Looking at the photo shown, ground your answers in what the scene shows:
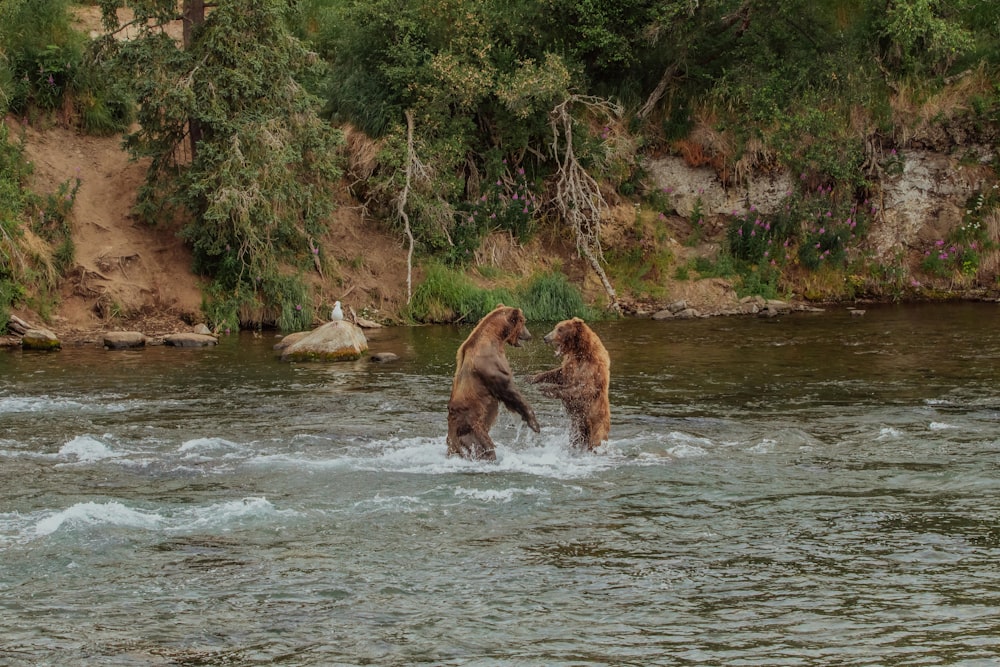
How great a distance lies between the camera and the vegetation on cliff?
65.0 feet

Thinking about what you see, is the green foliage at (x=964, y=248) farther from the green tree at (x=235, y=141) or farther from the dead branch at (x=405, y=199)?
the green tree at (x=235, y=141)

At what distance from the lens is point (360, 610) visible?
662 cm

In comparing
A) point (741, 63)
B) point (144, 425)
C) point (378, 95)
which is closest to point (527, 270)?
point (378, 95)

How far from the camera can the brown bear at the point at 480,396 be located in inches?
390

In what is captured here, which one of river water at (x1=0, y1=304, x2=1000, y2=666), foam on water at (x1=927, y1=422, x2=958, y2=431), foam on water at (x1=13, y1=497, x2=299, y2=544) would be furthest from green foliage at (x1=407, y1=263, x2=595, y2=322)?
foam on water at (x1=13, y1=497, x2=299, y2=544)

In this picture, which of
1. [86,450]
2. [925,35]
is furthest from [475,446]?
[925,35]

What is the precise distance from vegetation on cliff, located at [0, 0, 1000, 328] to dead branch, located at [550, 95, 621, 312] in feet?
0.26

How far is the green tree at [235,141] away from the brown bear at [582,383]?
31.8 ft

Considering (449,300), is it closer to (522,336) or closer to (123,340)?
(123,340)

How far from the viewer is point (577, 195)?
2303 centimetres

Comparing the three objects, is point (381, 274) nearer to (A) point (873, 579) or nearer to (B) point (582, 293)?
(B) point (582, 293)

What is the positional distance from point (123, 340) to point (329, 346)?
3.33 m

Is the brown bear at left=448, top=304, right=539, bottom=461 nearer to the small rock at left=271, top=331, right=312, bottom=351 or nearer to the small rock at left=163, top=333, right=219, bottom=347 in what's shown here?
the small rock at left=271, top=331, right=312, bottom=351

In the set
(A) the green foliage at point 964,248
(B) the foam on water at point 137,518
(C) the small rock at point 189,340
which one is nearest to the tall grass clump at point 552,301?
(C) the small rock at point 189,340
